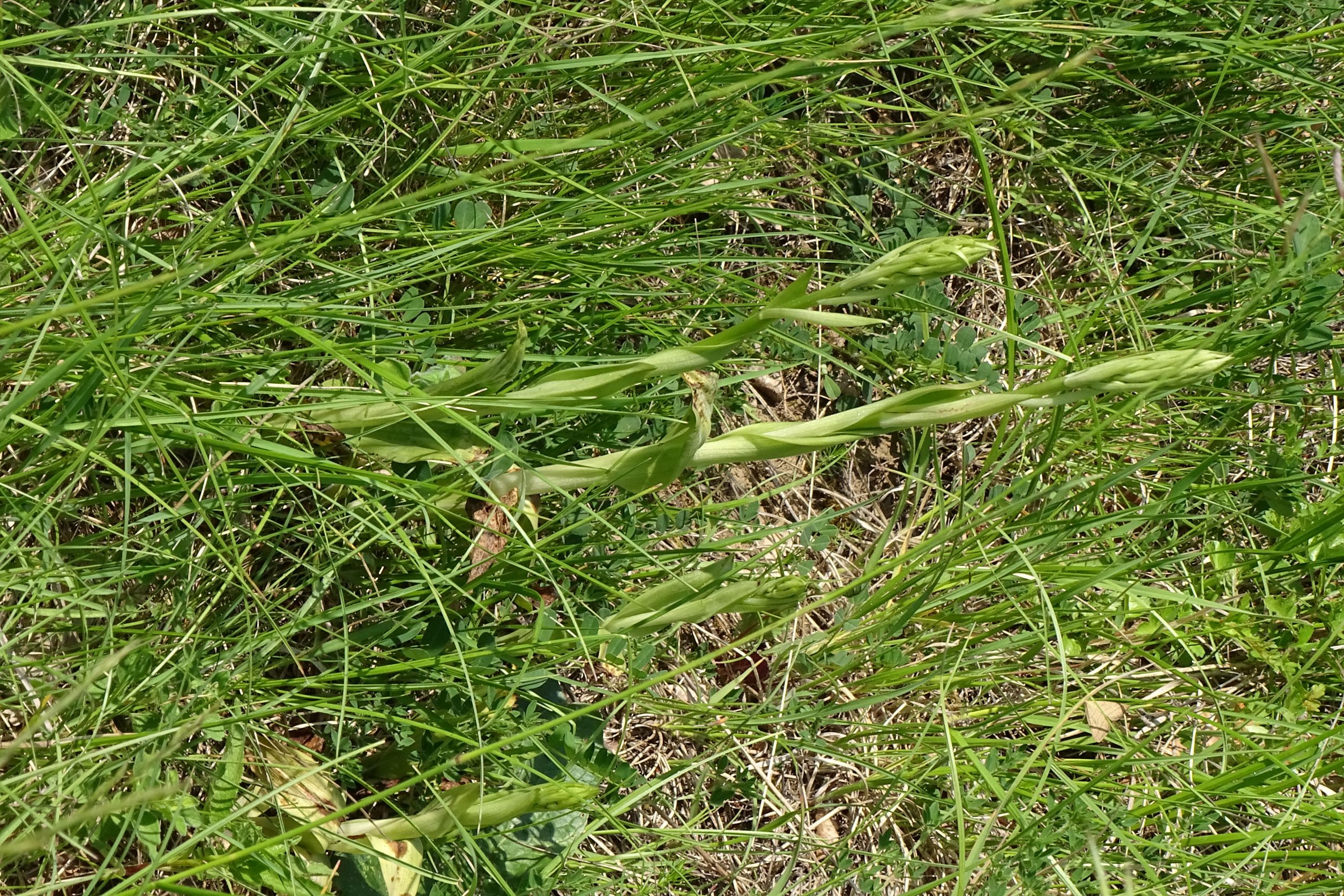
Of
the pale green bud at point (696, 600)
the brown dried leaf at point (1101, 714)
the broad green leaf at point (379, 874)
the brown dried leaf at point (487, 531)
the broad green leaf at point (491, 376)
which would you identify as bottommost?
the brown dried leaf at point (1101, 714)

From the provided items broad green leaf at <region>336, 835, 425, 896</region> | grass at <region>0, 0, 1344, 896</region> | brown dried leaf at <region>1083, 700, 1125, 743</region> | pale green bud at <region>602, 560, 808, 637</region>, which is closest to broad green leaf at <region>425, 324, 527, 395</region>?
grass at <region>0, 0, 1344, 896</region>

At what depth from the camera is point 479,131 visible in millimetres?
1500

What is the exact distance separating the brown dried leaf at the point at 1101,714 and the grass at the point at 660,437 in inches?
0.8

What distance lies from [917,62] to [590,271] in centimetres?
86

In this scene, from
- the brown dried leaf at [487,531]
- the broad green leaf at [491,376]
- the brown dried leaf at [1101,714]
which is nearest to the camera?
the broad green leaf at [491,376]

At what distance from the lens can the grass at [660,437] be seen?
121cm

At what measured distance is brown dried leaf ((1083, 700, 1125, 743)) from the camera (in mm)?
1744

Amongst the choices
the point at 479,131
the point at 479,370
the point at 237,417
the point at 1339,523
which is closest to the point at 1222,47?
the point at 1339,523

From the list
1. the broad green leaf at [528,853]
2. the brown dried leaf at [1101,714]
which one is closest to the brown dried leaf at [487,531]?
the broad green leaf at [528,853]

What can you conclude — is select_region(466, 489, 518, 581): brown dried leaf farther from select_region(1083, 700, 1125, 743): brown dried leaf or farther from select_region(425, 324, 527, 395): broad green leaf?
select_region(1083, 700, 1125, 743): brown dried leaf

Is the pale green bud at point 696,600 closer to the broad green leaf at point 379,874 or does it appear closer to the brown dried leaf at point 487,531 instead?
the brown dried leaf at point 487,531

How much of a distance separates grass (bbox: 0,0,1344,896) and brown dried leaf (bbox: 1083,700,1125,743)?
2 cm

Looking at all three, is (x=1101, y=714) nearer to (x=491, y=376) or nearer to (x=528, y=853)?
(x=528, y=853)

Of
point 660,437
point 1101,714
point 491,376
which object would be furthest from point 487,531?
point 1101,714
